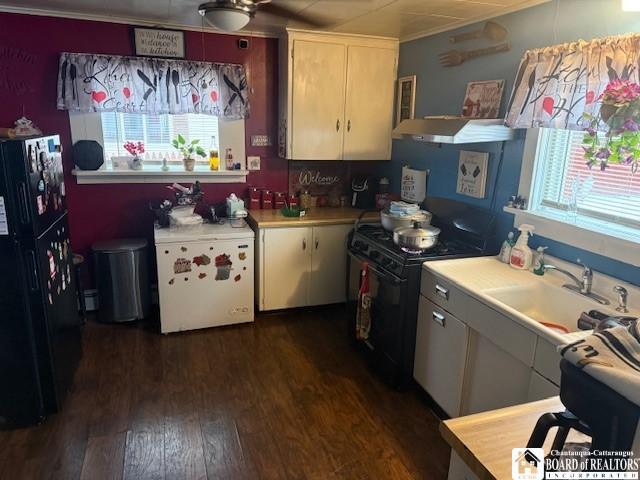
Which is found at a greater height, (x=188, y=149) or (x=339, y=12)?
(x=339, y=12)

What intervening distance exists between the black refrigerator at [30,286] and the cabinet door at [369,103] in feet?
7.21

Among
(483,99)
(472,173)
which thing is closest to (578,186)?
(472,173)

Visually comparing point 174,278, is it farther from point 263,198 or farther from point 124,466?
Result: point 124,466

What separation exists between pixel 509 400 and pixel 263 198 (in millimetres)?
2570

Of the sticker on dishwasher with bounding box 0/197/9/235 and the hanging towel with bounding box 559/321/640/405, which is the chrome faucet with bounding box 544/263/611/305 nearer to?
the hanging towel with bounding box 559/321/640/405

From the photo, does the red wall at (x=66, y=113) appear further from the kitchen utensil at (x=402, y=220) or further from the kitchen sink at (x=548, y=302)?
the kitchen sink at (x=548, y=302)

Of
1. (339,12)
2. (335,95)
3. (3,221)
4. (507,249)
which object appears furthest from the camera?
(335,95)

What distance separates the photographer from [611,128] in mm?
1833

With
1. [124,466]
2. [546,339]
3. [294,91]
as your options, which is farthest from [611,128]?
[124,466]

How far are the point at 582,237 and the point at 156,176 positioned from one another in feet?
9.83

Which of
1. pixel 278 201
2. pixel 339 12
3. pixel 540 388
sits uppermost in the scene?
pixel 339 12

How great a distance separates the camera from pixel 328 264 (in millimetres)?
3719

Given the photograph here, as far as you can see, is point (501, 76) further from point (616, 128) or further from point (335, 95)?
point (335, 95)

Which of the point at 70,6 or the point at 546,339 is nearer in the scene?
the point at 546,339
